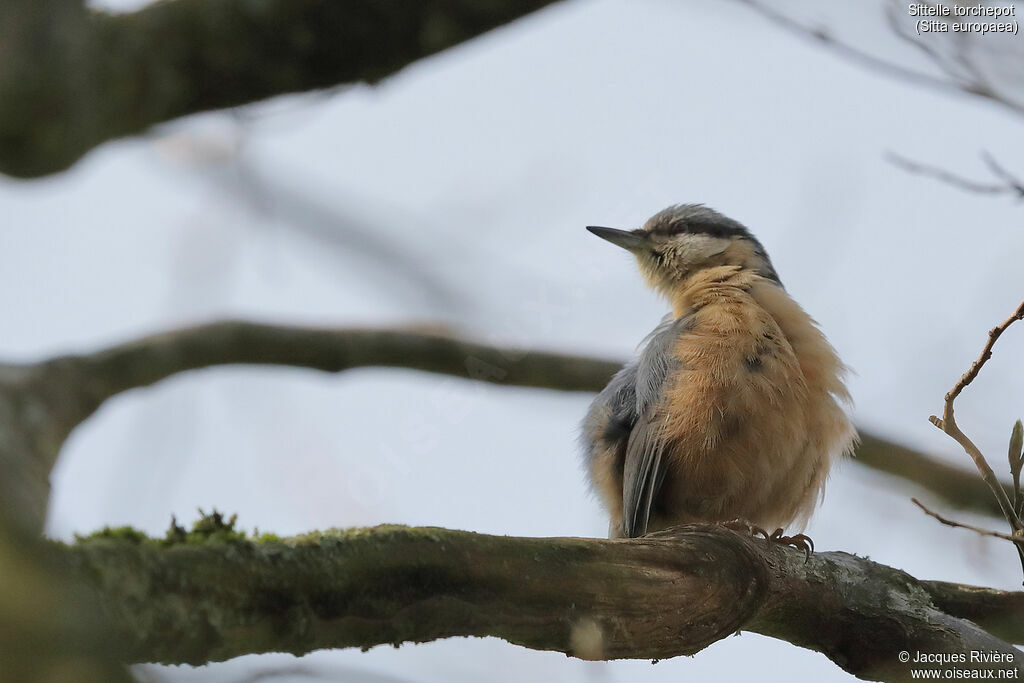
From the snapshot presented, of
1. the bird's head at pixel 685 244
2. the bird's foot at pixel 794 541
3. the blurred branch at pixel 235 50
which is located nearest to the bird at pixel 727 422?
the bird's foot at pixel 794 541

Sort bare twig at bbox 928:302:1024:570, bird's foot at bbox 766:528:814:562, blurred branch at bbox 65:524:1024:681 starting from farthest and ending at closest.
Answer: bird's foot at bbox 766:528:814:562, bare twig at bbox 928:302:1024:570, blurred branch at bbox 65:524:1024:681

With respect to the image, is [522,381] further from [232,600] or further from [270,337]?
[232,600]

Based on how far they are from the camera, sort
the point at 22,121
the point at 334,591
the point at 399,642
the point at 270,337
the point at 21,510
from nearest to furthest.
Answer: the point at 21,510, the point at 334,591, the point at 399,642, the point at 22,121, the point at 270,337

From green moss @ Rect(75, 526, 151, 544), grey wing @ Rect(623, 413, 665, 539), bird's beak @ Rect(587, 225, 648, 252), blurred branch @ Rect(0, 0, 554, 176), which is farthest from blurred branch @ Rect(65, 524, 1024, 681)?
bird's beak @ Rect(587, 225, 648, 252)

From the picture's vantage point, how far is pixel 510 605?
2.28m

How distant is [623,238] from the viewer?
229 inches

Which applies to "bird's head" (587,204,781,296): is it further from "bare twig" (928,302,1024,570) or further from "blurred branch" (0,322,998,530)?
"bare twig" (928,302,1024,570)

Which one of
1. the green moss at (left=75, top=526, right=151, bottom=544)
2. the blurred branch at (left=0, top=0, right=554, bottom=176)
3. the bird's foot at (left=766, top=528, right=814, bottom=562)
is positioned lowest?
the bird's foot at (left=766, top=528, right=814, bottom=562)

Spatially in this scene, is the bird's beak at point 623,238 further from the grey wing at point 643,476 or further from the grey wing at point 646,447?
the grey wing at point 643,476

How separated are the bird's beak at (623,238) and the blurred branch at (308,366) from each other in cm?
70

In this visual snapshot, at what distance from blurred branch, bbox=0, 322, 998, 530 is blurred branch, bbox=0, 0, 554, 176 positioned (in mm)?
1221

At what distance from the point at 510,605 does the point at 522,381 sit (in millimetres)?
3629

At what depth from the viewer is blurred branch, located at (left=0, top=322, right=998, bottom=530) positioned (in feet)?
13.9

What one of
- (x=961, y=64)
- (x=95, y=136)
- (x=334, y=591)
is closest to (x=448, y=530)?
(x=334, y=591)
